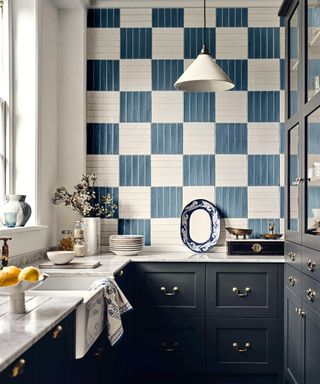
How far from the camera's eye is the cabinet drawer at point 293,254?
3.07 meters

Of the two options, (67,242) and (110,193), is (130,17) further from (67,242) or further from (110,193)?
(67,242)

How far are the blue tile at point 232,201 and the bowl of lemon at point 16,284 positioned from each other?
2.44 meters

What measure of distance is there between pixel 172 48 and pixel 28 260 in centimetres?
190

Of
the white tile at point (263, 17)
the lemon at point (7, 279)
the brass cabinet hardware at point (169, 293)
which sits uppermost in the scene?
the white tile at point (263, 17)

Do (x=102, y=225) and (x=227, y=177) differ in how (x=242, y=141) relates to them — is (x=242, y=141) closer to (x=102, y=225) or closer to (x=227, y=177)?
(x=227, y=177)

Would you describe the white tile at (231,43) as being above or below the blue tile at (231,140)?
above

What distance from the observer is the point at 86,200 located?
13.2ft

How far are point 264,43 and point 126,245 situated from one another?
1776 millimetres

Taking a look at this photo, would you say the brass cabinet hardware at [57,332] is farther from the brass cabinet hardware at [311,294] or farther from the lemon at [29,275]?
the brass cabinet hardware at [311,294]

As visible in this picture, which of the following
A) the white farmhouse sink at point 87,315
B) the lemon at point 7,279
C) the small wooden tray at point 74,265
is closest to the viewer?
the lemon at point 7,279

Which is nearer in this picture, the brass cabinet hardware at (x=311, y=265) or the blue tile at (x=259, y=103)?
the brass cabinet hardware at (x=311, y=265)

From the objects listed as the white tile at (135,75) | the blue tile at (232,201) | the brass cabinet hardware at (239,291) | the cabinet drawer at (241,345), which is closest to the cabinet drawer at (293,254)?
the brass cabinet hardware at (239,291)

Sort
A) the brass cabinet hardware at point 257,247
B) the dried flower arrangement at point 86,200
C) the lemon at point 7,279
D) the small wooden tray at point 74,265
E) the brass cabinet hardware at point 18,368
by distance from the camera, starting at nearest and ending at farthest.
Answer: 1. the brass cabinet hardware at point 18,368
2. the lemon at point 7,279
3. the small wooden tray at point 74,265
4. the brass cabinet hardware at point 257,247
5. the dried flower arrangement at point 86,200

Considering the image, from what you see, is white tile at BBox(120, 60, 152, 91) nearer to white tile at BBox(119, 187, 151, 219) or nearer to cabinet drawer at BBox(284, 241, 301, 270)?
white tile at BBox(119, 187, 151, 219)
